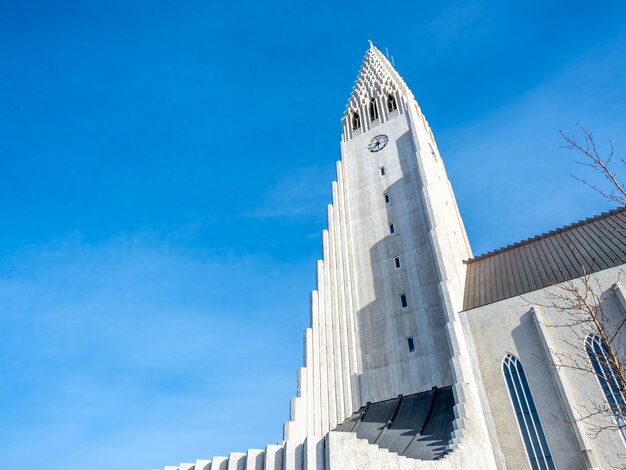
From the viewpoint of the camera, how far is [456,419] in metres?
20.5

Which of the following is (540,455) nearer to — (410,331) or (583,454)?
(583,454)

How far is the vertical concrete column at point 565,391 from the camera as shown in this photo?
18594 mm

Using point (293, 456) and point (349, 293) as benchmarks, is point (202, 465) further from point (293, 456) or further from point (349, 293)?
point (349, 293)

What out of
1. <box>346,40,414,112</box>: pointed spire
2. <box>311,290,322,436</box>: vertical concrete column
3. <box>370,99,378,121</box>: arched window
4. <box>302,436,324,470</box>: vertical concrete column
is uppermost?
<box>346,40,414,112</box>: pointed spire

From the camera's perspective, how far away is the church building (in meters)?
18.8

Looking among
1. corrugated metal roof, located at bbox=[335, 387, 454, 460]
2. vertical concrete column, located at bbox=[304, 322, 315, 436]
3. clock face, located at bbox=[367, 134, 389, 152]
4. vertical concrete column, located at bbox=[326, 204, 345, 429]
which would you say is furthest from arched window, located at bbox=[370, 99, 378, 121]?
corrugated metal roof, located at bbox=[335, 387, 454, 460]

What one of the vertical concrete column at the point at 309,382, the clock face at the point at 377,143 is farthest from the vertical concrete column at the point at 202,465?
the clock face at the point at 377,143

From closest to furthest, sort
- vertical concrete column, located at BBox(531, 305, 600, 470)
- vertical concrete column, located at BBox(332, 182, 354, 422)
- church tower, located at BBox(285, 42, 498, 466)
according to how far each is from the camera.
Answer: vertical concrete column, located at BBox(531, 305, 600, 470) → church tower, located at BBox(285, 42, 498, 466) → vertical concrete column, located at BBox(332, 182, 354, 422)

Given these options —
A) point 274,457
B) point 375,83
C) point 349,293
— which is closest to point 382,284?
point 349,293

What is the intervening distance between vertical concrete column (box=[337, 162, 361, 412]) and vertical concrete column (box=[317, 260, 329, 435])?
1542mm

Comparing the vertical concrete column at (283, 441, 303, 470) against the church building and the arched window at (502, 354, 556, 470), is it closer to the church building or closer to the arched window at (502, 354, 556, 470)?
the church building

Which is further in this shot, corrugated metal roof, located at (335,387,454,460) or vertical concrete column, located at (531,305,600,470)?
corrugated metal roof, located at (335,387,454,460)

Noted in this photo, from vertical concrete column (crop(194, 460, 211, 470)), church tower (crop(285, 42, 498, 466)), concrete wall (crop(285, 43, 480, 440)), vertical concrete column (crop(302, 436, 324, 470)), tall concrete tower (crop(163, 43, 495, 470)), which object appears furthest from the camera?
concrete wall (crop(285, 43, 480, 440))

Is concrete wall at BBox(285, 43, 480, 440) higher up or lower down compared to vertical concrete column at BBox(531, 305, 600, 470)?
higher up
